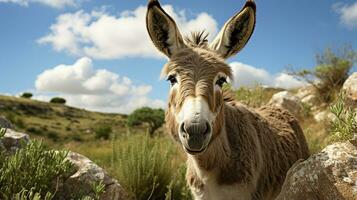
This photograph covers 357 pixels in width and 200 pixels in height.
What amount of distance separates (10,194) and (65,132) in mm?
68645

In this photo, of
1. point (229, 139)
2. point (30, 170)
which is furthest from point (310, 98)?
point (30, 170)

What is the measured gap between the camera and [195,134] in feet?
10.8

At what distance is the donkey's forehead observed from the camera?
12.9 ft

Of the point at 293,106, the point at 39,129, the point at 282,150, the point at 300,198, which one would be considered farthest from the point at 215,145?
the point at 39,129

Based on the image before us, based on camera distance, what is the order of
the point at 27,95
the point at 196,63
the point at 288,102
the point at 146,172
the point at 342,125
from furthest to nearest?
the point at 27,95 → the point at 288,102 → the point at 146,172 → the point at 196,63 → the point at 342,125

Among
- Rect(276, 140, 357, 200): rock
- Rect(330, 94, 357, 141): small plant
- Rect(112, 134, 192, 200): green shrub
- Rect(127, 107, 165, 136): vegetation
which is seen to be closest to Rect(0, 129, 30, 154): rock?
Rect(112, 134, 192, 200): green shrub

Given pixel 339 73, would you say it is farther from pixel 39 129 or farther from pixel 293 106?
pixel 39 129

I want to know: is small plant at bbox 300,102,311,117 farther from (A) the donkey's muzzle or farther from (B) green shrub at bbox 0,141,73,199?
(A) the donkey's muzzle

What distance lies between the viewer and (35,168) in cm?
439

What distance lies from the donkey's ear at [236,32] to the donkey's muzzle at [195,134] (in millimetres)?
1295

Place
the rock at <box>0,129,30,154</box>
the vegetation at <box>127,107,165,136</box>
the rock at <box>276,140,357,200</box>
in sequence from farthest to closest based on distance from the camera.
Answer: the vegetation at <box>127,107,165,136</box> < the rock at <box>0,129,30,154</box> < the rock at <box>276,140,357,200</box>

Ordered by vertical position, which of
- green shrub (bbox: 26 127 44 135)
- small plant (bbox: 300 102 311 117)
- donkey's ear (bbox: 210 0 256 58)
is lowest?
donkey's ear (bbox: 210 0 256 58)

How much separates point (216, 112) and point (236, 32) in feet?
Answer: 3.29

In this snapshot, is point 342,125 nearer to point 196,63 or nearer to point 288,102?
point 196,63
